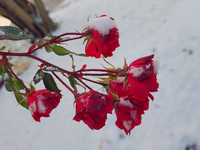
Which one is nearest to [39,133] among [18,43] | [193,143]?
[193,143]

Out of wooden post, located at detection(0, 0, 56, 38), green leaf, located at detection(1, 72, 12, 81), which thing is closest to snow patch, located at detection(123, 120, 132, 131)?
green leaf, located at detection(1, 72, 12, 81)

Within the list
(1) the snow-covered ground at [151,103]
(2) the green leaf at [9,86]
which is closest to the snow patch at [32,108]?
(2) the green leaf at [9,86]

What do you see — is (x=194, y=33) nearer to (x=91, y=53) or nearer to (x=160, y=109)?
(x=160, y=109)

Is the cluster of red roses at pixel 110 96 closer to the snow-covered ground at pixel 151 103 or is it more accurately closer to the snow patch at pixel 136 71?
the snow patch at pixel 136 71

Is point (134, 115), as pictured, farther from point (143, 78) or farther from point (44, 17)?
point (44, 17)

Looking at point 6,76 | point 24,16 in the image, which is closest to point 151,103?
point 6,76
